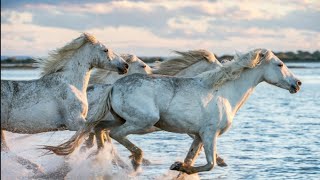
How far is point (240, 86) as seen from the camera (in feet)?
30.2

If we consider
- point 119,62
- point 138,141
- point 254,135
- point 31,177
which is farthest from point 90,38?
point 254,135

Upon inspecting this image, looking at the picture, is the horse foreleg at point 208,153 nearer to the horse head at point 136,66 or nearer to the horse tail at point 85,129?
the horse tail at point 85,129

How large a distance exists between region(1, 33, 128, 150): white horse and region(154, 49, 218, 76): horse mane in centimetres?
110

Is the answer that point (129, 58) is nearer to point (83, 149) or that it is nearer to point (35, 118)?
point (83, 149)

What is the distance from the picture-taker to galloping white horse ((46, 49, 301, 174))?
28.0 feet

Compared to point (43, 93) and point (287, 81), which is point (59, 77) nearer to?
point (43, 93)

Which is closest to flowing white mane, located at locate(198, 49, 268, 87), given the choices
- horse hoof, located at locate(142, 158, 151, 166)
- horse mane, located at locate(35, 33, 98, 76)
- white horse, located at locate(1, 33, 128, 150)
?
white horse, located at locate(1, 33, 128, 150)

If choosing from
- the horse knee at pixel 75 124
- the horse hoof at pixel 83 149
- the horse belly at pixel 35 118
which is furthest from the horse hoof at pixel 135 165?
the horse hoof at pixel 83 149

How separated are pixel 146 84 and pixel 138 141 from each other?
607 centimetres

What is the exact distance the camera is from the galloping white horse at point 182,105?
28.0ft

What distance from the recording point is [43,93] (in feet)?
30.7

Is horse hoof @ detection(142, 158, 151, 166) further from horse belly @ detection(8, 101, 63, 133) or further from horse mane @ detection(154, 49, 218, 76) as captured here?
horse belly @ detection(8, 101, 63, 133)

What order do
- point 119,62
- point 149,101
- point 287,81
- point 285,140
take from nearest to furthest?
point 149,101, point 287,81, point 119,62, point 285,140

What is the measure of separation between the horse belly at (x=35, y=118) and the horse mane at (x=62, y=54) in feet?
2.11
